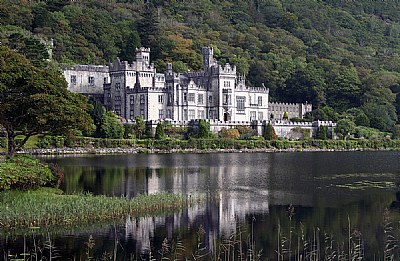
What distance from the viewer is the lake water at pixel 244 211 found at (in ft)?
72.0

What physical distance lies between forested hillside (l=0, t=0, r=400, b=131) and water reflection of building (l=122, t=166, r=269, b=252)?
95.3ft

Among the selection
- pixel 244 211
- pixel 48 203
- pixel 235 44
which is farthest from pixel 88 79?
pixel 48 203

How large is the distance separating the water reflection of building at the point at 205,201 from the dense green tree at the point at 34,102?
168 inches

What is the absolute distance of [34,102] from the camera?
1334 inches

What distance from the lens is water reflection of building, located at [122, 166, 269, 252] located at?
24734mm

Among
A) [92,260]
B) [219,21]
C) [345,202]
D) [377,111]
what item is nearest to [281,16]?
[219,21]

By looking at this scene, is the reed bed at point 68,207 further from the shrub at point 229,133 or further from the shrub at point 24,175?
the shrub at point 229,133

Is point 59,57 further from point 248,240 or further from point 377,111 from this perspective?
point 248,240

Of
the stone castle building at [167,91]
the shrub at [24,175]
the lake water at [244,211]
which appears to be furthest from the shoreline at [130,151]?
the shrub at [24,175]

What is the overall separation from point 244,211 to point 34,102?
37.4ft

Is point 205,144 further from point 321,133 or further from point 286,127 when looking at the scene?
point 321,133

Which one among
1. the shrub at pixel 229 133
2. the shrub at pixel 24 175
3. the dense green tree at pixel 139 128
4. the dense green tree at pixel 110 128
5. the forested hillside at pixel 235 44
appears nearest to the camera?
the shrub at pixel 24 175

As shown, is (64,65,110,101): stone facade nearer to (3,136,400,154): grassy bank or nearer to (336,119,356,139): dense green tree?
(3,136,400,154): grassy bank

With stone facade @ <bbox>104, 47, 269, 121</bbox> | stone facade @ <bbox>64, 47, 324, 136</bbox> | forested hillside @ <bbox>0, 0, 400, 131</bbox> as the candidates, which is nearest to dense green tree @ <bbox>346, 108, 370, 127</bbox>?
forested hillside @ <bbox>0, 0, 400, 131</bbox>
